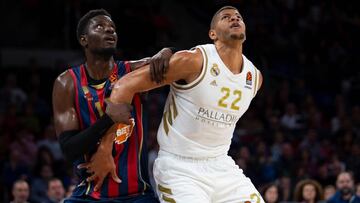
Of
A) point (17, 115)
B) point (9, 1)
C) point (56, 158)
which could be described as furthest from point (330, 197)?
point (9, 1)

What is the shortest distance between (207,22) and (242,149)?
598 cm

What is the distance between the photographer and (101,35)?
5410 mm

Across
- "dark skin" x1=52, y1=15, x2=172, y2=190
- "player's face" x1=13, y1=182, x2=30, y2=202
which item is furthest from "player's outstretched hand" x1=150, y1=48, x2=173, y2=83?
"player's face" x1=13, y1=182, x2=30, y2=202

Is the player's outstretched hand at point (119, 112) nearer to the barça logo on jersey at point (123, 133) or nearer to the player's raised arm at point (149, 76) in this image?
the player's raised arm at point (149, 76)

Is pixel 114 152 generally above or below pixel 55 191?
above

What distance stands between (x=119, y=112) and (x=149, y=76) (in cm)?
38

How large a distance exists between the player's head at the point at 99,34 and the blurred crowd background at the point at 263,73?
501cm

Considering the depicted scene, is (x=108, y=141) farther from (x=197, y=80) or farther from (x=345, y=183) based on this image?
(x=345, y=183)

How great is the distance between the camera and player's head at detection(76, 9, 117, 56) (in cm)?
540

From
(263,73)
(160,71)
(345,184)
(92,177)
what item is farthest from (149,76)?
(263,73)

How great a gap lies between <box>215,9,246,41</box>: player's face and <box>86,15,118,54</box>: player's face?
2.56ft

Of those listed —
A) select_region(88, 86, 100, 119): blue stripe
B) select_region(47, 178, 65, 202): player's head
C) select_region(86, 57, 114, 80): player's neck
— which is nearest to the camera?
select_region(88, 86, 100, 119): blue stripe

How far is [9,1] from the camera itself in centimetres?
1620

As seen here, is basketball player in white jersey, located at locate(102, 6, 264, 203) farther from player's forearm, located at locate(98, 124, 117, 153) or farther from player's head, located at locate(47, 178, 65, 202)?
player's head, located at locate(47, 178, 65, 202)
